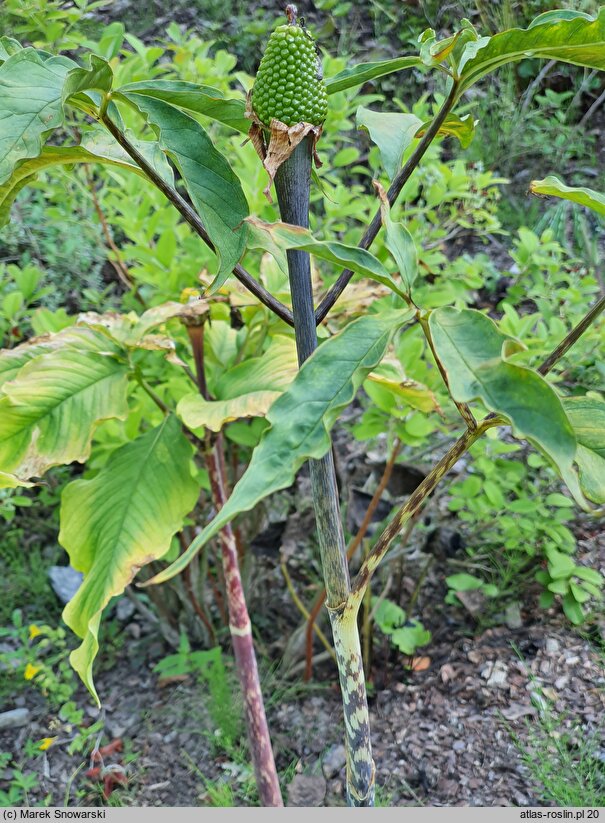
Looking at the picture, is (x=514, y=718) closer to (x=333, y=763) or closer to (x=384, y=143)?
(x=333, y=763)

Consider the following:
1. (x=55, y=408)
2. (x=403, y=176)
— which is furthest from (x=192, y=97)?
(x=55, y=408)

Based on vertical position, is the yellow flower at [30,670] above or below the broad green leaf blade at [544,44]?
below

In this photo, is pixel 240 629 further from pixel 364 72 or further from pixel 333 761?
pixel 364 72

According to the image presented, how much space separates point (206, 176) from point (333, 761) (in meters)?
1.06

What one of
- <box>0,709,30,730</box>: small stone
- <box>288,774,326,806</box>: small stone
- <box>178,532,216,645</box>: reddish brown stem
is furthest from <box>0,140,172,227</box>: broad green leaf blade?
<box>0,709,30,730</box>: small stone

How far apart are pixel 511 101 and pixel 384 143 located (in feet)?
8.67

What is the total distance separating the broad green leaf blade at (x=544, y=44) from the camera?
1.52 feet

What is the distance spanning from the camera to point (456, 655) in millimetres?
1312

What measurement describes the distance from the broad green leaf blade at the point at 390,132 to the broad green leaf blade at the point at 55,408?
0.40 meters

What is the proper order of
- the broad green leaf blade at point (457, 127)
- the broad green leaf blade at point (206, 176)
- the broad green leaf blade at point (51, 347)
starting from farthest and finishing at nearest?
the broad green leaf blade at point (51, 347) → the broad green leaf blade at point (457, 127) → the broad green leaf blade at point (206, 176)

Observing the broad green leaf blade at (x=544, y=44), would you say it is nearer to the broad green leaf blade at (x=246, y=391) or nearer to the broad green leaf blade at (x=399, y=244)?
the broad green leaf blade at (x=399, y=244)

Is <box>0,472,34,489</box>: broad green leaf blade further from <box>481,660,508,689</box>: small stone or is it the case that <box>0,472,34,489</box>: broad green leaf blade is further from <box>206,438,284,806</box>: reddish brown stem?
<box>481,660,508,689</box>: small stone

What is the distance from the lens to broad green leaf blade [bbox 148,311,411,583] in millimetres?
371

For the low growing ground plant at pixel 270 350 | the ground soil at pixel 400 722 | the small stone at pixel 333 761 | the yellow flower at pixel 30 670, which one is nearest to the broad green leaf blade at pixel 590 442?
the low growing ground plant at pixel 270 350
